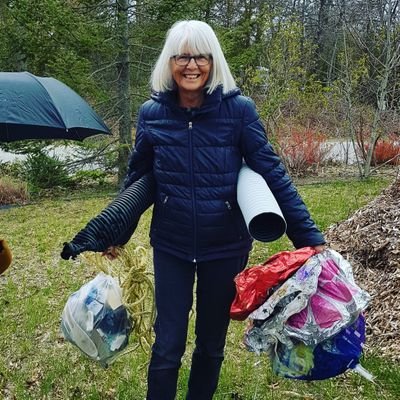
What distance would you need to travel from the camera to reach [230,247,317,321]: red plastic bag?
1.98 meters

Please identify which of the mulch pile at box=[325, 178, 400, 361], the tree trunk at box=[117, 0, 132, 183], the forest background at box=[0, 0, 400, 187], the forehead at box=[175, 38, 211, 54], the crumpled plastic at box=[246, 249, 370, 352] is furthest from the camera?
the tree trunk at box=[117, 0, 132, 183]

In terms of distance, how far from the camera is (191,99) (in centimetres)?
219

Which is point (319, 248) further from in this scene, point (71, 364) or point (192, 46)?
point (71, 364)

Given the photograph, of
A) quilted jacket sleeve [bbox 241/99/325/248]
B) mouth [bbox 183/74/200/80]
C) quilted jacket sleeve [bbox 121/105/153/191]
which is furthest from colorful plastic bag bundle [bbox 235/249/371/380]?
mouth [bbox 183/74/200/80]

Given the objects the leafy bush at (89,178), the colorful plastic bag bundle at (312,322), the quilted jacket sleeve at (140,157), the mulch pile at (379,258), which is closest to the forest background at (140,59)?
the leafy bush at (89,178)

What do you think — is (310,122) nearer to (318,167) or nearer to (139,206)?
(318,167)

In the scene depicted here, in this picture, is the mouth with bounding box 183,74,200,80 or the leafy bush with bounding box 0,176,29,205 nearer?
the mouth with bounding box 183,74,200,80

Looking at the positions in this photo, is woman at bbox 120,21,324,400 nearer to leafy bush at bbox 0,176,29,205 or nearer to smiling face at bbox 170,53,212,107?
smiling face at bbox 170,53,212,107

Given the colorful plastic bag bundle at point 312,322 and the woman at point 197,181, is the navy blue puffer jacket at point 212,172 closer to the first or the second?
the woman at point 197,181

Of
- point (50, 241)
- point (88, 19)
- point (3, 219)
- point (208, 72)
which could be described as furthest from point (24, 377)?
point (88, 19)

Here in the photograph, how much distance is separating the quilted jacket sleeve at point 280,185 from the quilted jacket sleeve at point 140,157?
0.44 metres

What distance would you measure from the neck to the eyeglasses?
124 mm

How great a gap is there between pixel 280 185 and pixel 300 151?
9833 millimetres

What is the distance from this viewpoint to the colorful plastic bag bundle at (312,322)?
75.6 inches
